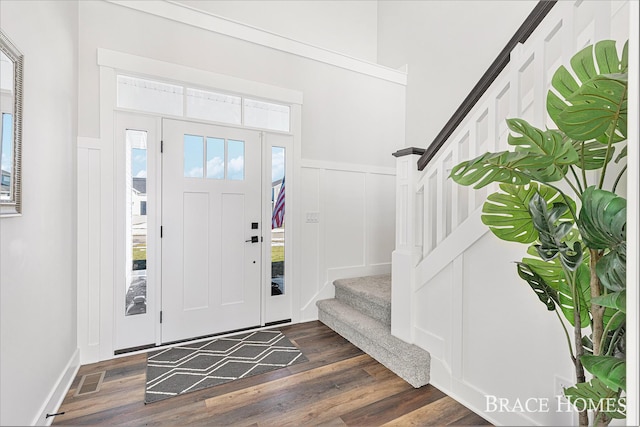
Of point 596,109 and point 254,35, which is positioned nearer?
point 596,109

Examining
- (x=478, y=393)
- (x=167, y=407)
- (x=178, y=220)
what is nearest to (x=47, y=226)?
(x=178, y=220)

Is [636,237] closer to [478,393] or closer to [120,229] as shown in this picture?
[478,393]

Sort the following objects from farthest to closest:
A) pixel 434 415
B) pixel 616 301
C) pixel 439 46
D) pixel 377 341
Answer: pixel 439 46, pixel 377 341, pixel 434 415, pixel 616 301

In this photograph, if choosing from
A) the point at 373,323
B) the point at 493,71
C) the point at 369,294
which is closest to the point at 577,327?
the point at 493,71

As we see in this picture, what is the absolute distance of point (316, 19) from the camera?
148 inches

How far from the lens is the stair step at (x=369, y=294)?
106 inches

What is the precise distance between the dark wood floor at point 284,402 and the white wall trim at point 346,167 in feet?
6.48

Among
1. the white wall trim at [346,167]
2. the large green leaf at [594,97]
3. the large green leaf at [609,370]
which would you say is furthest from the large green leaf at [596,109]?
the white wall trim at [346,167]

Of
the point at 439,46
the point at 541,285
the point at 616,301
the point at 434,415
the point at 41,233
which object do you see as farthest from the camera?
the point at 439,46

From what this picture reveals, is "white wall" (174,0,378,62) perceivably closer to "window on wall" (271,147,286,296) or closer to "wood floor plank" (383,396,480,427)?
"window on wall" (271,147,286,296)

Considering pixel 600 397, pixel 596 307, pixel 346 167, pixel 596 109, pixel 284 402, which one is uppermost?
pixel 346 167

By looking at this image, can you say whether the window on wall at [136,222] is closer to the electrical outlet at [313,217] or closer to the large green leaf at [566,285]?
the electrical outlet at [313,217]

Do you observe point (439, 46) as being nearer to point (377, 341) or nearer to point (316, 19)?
point (316, 19)

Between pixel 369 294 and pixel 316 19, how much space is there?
10.8ft
